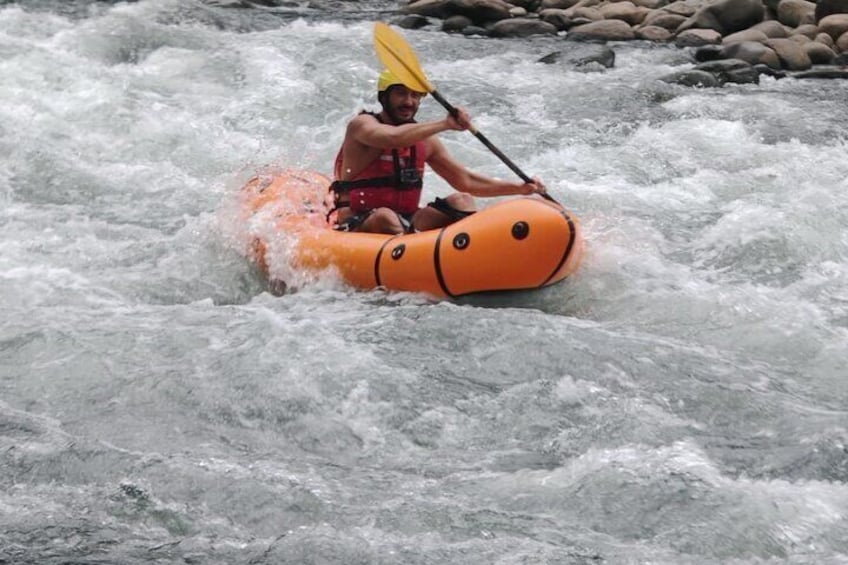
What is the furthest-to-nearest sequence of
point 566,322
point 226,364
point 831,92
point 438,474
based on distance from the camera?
point 831,92
point 566,322
point 226,364
point 438,474

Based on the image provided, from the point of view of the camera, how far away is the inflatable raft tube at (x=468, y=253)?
18.1ft

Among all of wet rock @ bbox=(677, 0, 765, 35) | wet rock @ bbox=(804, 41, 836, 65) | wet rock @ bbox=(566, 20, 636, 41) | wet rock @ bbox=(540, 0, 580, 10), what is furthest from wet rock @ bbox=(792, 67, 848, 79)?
wet rock @ bbox=(540, 0, 580, 10)

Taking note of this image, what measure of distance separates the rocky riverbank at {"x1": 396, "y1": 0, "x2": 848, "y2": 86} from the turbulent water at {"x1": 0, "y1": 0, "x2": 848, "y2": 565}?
0.94m

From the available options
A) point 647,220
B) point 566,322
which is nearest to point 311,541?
point 566,322

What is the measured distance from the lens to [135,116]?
29.1ft

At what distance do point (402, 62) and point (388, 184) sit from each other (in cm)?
59

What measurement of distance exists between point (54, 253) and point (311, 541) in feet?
10.9

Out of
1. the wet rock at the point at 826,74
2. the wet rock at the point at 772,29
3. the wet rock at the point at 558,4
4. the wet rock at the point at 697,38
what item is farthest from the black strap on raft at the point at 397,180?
the wet rock at the point at 558,4

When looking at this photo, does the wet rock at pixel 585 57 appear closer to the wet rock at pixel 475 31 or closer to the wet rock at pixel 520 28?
the wet rock at pixel 520 28

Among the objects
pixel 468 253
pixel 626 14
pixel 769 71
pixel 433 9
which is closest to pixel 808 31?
pixel 769 71

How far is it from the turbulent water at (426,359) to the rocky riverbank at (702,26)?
942mm

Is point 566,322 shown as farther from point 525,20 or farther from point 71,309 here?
point 525,20

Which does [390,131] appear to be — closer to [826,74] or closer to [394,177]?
[394,177]

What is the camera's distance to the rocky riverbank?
33.8ft
